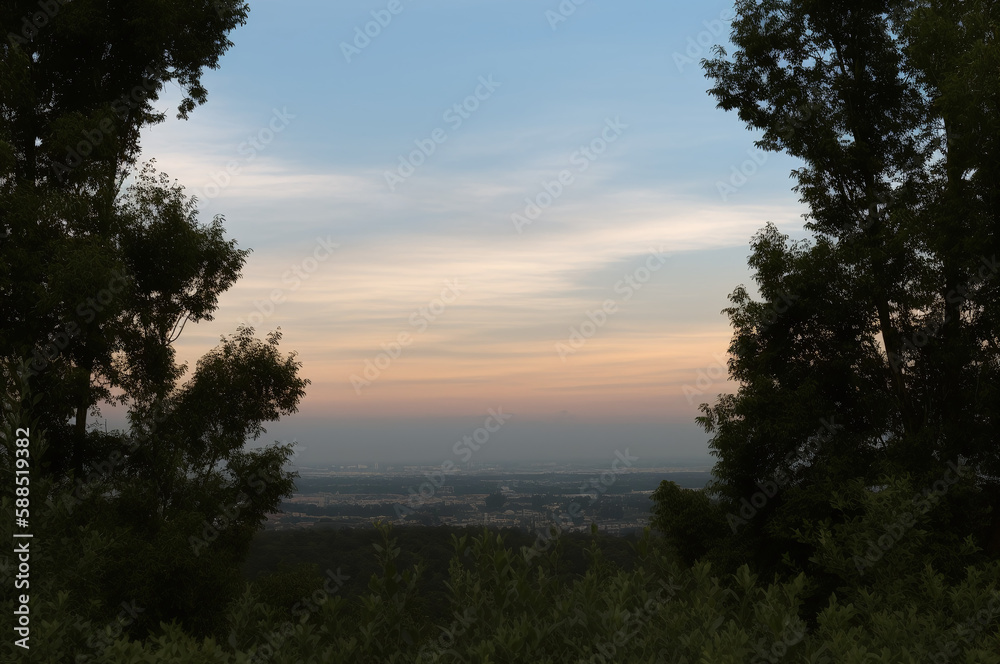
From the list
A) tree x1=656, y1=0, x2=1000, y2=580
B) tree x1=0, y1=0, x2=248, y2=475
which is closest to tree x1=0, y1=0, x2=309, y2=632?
tree x1=0, y1=0, x2=248, y2=475

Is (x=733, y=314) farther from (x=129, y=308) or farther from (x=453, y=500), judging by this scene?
(x=453, y=500)

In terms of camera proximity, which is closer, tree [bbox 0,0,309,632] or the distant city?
tree [bbox 0,0,309,632]

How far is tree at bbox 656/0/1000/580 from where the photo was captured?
18.5 m

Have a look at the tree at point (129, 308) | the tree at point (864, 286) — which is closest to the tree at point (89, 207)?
the tree at point (129, 308)

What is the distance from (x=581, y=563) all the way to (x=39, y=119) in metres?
20.0

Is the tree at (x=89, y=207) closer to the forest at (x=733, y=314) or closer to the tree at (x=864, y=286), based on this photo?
the forest at (x=733, y=314)

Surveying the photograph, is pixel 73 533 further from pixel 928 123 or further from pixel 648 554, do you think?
pixel 928 123

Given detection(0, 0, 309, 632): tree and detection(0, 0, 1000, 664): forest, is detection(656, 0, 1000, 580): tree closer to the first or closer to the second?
detection(0, 0, 1000, 664): forest

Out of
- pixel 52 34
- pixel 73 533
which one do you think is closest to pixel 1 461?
pixel 73 533

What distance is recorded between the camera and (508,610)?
487 centimetres

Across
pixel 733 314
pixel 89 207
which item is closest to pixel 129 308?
pixel 89 207

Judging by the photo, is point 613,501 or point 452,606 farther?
point 613,501

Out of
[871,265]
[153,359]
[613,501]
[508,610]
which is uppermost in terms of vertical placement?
[871,265]

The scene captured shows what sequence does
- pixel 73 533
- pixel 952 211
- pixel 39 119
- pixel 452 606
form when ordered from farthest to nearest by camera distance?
pixel 39 119, pixel 952 211, pixel 73 533, pixel 452 606
